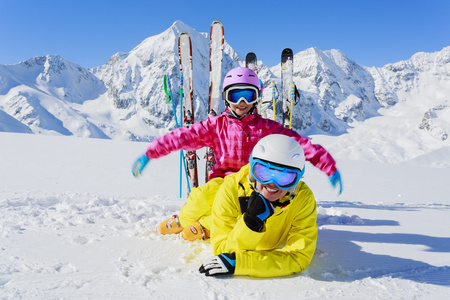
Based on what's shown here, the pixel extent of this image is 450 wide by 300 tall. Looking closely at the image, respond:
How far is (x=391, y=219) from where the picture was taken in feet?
13.8

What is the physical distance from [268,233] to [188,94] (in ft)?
14.8

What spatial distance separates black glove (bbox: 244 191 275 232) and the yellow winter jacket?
0.09 meters

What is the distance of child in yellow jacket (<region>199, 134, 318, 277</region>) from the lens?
2037mm

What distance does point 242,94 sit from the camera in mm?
3100

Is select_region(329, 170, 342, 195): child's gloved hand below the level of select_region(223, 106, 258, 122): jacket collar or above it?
below

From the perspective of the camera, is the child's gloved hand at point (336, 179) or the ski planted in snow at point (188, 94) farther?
the ski planted in snow at point (188, 94)

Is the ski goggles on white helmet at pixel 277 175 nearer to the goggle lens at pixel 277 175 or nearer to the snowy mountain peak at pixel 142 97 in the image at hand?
the goggle lens at pixel 277 175

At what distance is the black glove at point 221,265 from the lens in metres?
2.12

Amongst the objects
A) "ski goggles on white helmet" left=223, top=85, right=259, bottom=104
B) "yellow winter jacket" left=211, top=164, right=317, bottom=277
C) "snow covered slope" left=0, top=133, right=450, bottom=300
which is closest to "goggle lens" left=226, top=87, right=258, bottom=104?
"ski goggles on white helmet" left=223, top=85, right=259, bottom=104

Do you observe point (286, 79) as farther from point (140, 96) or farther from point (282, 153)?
point (140, 96)

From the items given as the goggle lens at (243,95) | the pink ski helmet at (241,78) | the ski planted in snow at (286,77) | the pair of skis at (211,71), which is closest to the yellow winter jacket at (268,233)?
the goggle lens at (243,95)

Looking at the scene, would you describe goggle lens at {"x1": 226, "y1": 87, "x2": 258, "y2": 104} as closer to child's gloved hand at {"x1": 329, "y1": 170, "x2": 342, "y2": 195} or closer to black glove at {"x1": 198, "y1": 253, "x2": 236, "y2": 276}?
child's gloved hand at {"x1": 329, "y1": 170, "x2": 342, "y2": 195}

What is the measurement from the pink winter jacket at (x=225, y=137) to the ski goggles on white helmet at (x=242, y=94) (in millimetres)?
143

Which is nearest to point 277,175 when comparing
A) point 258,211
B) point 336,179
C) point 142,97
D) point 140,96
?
point 258,211
